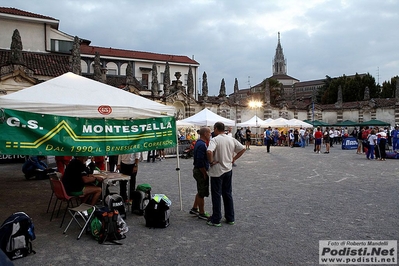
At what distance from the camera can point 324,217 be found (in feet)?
21.7

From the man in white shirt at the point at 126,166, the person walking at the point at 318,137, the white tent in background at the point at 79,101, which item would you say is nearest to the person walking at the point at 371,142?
the person walking at the point at 318,137

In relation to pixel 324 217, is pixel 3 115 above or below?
above

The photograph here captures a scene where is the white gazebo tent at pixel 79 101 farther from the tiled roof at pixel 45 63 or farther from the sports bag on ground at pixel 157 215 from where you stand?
the tiled roof at pixel 45 63

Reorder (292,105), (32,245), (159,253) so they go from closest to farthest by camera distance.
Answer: (159,253)
(32,245)
(292,105)

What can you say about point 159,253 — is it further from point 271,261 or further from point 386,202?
point 386,202

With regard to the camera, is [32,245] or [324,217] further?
[324,217]

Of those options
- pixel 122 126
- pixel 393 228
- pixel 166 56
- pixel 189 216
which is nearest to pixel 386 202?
pixel 393 228

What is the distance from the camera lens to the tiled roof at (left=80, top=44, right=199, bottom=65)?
168 ft

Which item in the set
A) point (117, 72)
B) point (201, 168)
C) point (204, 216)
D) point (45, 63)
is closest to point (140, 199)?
point (204, 216)

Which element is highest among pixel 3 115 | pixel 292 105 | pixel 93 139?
pixel 292 105

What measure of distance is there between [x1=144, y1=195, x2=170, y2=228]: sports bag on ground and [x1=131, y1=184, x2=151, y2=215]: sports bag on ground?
0.94 meters

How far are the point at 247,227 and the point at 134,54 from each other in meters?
53.1

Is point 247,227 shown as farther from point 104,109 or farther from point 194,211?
point 104,109

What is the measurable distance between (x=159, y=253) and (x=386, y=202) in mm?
5960
